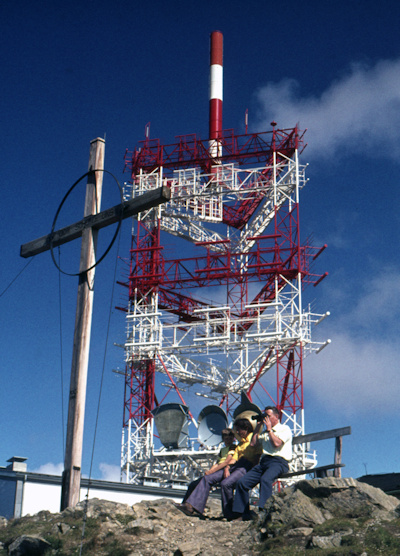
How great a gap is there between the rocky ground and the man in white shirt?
478mm

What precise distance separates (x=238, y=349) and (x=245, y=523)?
31.8m

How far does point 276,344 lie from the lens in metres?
44.1

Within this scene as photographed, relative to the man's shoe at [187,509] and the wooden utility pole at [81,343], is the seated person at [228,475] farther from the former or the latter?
the wooden utility pole at [81,343]

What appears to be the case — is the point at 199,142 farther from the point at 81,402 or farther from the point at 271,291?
the point at 81,402

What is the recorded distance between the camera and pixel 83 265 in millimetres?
13680

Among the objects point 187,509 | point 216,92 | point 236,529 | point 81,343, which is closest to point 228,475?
point 187,509

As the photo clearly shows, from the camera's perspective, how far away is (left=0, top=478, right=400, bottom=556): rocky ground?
11.2 metres

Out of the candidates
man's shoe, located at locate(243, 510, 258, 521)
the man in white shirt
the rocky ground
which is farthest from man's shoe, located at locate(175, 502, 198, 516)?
man's shoe, located at locate(243, 510, 258, 521)

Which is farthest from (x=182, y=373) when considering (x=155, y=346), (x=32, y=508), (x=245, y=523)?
(x=245, y=523)

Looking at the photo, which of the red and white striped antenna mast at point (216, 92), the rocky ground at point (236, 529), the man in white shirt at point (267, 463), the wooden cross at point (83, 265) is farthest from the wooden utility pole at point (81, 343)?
the red and white striped antenna mast at point (216, 92)

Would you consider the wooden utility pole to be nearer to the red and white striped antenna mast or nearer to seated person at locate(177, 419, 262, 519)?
seated person at locate(177, 419, 262, 519)

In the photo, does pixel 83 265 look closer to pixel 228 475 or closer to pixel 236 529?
pixel 228 475

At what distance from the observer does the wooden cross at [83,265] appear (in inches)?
503

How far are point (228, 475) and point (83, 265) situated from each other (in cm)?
429
